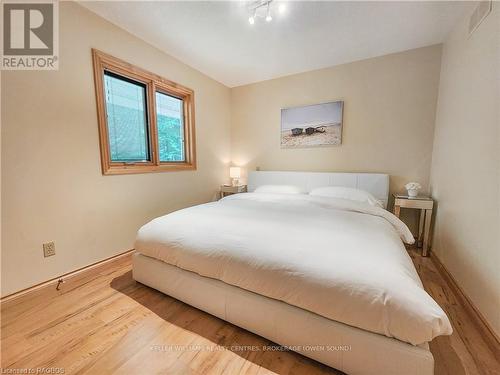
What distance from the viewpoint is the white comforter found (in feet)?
2.75

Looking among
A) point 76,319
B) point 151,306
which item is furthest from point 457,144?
point 76,319

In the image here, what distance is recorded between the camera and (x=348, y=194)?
2490 millimetres

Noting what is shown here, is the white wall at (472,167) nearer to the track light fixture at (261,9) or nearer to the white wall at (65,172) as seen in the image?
the track light fixture at (261,9)

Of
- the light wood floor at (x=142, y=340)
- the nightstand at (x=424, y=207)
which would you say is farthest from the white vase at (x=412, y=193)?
the light wood floor at (x=142, y=340)

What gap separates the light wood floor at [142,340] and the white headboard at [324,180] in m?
1.34

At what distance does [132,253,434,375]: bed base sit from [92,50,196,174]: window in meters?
1.45

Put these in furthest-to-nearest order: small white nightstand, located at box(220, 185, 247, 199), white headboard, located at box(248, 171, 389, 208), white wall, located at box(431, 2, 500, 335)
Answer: small white nightstand, located at box(220, 185, 247, 199), white headboard, located at box(248, 171, 389, 208), white wall, located at box(431, 2, 500, 335)

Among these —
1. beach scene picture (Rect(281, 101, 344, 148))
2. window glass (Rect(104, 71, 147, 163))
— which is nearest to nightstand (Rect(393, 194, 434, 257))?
beach scene picture (Rect(281, 101, 344, 148))

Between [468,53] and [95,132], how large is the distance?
344cm

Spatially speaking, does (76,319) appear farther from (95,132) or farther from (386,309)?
(386,309)

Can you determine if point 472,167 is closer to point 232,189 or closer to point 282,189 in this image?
point 282,189

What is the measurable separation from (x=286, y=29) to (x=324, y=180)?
74.9 inches

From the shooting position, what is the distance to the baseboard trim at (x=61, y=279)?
153 centimetres

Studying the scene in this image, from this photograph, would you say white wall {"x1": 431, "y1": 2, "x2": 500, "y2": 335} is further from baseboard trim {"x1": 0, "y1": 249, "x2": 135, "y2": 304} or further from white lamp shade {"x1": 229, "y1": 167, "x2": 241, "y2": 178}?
baseboard trim {"x1": 0, "y1": 249, "x2": 135, "y2": 304}
